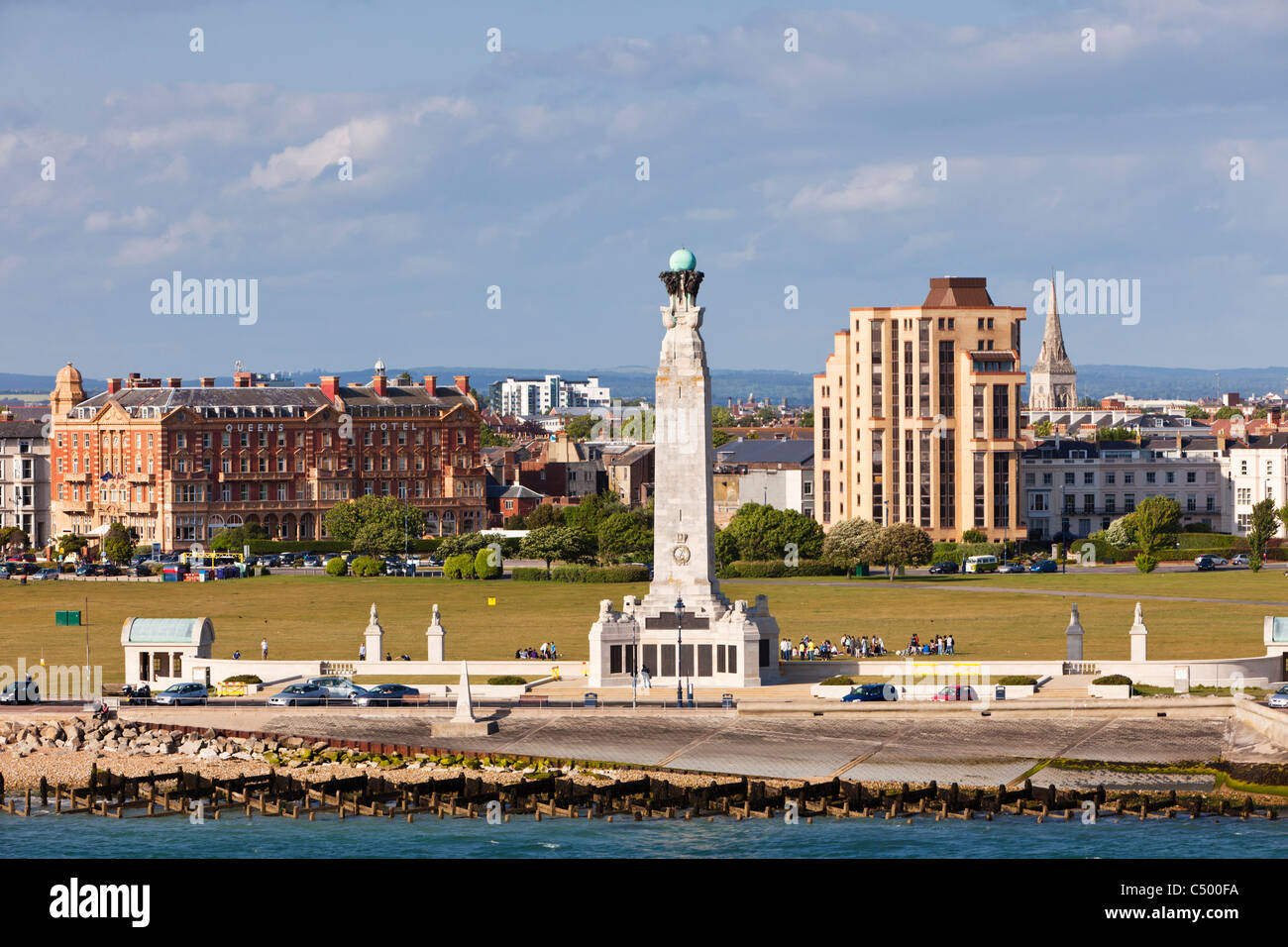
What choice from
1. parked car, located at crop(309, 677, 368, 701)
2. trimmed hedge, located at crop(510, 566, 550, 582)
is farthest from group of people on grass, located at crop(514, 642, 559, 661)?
trimmed hedge, located at crop(510, 566, 550, 582)

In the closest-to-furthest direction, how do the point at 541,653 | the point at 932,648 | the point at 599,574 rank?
the point at 541,653 → the point at 932,648 → the point at 599,574

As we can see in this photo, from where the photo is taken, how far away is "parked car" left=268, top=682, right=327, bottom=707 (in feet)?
280

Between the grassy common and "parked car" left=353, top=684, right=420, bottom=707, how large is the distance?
17.2 metres

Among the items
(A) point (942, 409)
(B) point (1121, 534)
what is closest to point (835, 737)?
(B) point (1121, 534)

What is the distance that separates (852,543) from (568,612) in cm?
4096

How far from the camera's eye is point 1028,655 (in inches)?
3999

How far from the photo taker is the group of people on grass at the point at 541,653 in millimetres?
102125

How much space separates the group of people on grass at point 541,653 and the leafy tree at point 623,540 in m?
58.8

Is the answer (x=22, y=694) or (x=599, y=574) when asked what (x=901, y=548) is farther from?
(x=22, y=694)

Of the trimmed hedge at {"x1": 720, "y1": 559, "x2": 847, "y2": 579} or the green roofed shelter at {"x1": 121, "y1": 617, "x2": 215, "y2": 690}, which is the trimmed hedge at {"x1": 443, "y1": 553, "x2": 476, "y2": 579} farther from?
the green roofed shelter at {"x1": 121, "y1": 617, "x2": 215, "y2": 690}

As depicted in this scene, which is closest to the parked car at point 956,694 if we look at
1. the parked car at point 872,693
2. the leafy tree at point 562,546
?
the parked car at point 872,693

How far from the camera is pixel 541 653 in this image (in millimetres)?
102688
